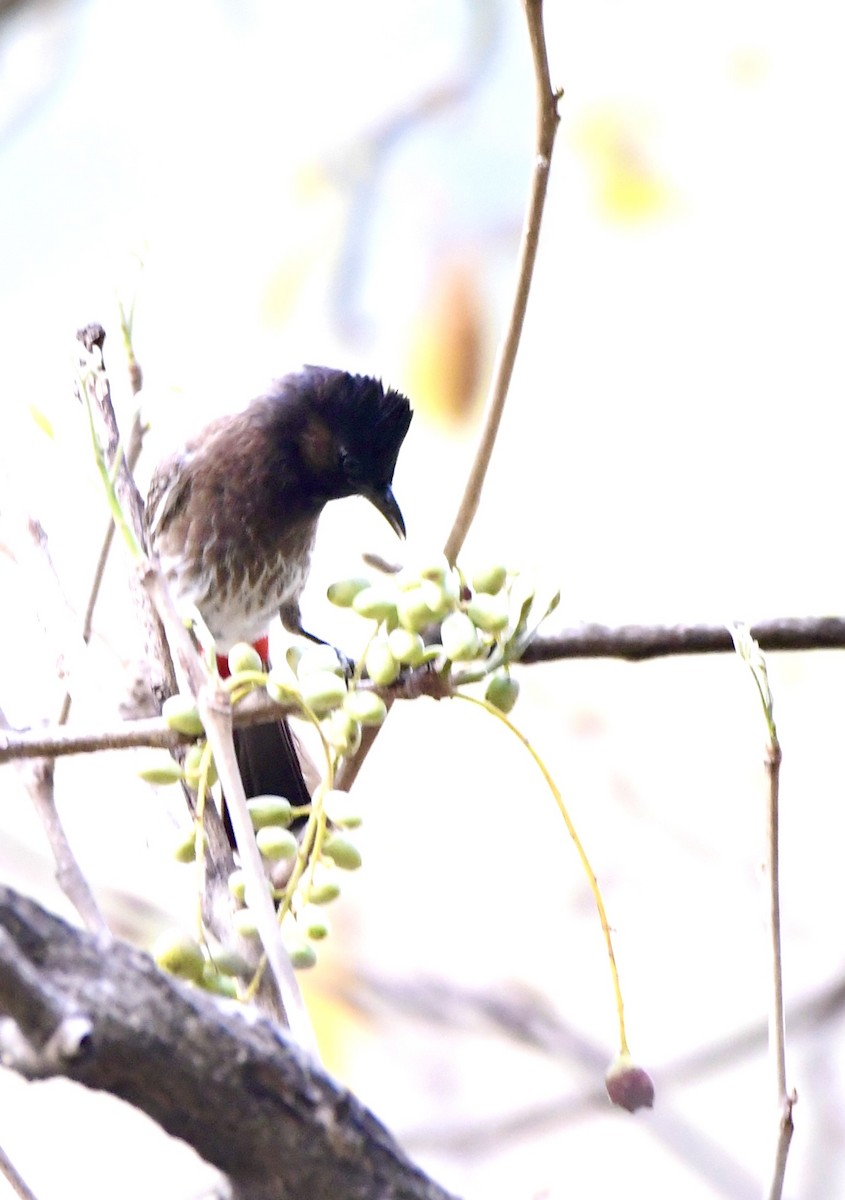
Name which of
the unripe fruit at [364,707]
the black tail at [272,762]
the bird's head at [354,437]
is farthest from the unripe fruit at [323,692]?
the bird's head at [354,437]

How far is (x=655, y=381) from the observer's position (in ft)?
6.62

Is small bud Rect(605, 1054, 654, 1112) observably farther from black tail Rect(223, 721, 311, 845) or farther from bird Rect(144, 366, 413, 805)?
bird Rect(144, 366, 413, 805)

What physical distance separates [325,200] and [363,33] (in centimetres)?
29

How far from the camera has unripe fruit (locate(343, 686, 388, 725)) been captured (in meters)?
0.57

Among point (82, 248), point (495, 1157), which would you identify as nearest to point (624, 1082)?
point (495, 1157)

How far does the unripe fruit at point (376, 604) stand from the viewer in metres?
0.61

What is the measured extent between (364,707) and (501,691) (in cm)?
7

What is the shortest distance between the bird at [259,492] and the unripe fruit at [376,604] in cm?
83

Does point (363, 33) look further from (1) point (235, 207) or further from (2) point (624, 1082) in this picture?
(2) point (624, 1082)

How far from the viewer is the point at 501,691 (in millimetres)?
614

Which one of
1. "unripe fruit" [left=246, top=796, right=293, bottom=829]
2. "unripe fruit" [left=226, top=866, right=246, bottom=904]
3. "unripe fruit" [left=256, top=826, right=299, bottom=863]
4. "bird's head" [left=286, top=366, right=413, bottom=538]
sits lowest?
"unripe fruit" [left=226, top=866, right=246, bottom=904]

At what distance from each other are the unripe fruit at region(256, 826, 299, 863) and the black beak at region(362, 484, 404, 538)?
80 cm

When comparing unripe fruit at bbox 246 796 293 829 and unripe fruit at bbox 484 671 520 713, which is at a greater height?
unripe fruit at bbox 484 671 520 713

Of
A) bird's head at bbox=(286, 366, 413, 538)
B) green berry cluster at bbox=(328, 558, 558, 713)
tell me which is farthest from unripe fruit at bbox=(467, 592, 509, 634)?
bird's head at bbox=(286, 366, 413, 538)
